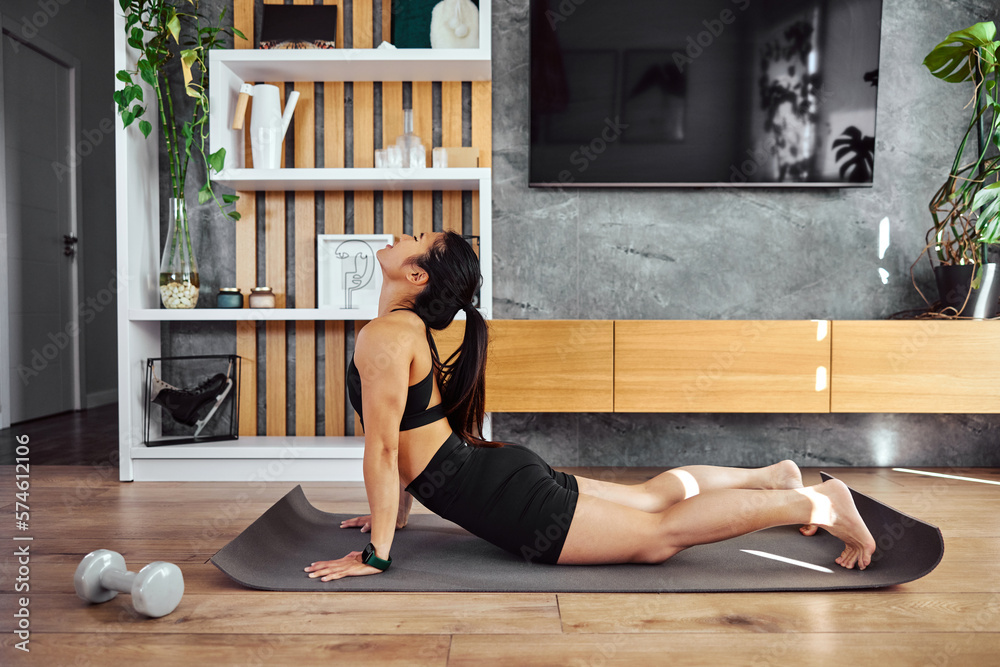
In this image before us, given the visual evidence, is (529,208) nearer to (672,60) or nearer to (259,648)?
(672,60)

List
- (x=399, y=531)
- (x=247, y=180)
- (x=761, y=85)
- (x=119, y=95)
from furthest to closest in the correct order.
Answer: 1. (x=761, y=85)
2. (x=247, y=180)
3. (x=119, y=95)
4. (x=399, y=531)

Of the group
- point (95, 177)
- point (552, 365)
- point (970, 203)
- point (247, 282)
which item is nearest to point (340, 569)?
point (552, 365)

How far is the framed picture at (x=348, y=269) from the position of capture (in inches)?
110

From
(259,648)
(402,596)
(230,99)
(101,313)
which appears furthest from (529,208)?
(101,313)

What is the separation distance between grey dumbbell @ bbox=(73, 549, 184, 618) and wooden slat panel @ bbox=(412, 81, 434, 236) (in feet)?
6.01

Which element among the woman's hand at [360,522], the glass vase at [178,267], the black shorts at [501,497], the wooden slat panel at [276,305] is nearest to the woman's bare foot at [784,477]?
the black shorts at [501,497]

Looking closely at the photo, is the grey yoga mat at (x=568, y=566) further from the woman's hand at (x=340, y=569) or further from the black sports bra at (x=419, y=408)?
the black sports bra at (x=419, y=408)

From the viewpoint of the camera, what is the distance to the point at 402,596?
1.43 metres

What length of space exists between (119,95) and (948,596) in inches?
119

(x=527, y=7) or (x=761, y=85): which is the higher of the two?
(x=527, y=7)

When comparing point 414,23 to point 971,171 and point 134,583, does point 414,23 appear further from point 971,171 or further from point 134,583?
point 971,171

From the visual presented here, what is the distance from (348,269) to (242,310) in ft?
1.53

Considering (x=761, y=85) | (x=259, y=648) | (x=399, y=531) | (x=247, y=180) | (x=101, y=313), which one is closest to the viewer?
(x=259, y=648)

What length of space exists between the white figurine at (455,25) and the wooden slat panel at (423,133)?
0.78ft
